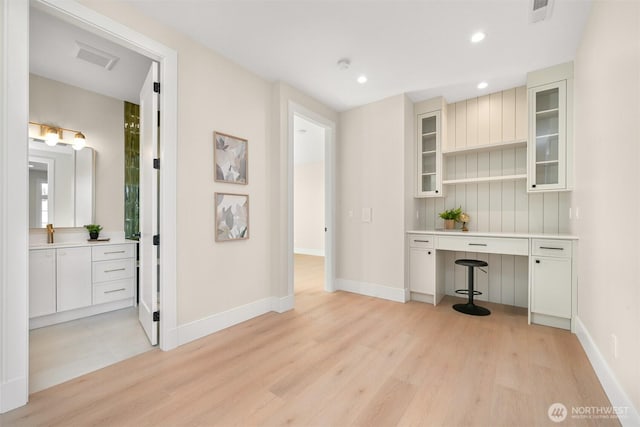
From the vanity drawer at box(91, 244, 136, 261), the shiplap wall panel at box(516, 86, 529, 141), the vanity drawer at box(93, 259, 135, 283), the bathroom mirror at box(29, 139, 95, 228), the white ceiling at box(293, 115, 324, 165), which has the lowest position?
the vanity drawer at box(93, 259, 135, 283)

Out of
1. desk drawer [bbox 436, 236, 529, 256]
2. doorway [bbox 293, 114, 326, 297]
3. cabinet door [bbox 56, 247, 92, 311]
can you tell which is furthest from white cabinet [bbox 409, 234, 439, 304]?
cabinet door [bbox 56, 247, 92, 311]

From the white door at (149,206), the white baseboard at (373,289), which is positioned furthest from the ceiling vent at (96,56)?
the white baseboard at (373,289)

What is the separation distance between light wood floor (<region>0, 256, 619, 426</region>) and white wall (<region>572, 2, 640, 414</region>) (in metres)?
0.45

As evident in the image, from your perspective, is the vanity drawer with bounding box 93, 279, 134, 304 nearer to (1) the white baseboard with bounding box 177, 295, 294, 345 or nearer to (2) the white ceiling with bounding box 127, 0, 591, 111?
(1) the white baseboard with bounding box 177, 295, 294, 345

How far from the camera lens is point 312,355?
2.27 metres

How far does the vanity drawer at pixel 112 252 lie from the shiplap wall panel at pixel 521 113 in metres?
5.07

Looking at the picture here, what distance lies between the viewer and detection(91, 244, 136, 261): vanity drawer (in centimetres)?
314

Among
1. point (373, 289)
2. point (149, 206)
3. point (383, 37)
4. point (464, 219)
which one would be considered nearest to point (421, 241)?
point (464, 219)

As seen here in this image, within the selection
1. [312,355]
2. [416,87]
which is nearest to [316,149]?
[416,87]

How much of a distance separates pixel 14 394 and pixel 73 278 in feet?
5.42

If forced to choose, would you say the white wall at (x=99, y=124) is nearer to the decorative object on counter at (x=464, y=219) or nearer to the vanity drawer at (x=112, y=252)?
the vanity drawer at (x=112, y=252)

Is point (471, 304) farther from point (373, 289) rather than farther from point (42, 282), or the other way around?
point (42, 282)

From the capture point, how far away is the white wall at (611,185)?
55.4 inches

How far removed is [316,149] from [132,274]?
4.92 m
